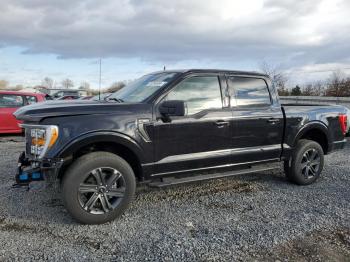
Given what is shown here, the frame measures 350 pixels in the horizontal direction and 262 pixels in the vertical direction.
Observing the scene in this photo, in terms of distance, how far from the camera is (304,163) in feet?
Answer: 18.5

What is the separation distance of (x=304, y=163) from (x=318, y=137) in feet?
2.30

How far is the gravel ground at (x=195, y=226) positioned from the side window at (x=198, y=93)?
4.37 ft

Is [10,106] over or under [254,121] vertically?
over

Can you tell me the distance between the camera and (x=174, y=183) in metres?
4.37

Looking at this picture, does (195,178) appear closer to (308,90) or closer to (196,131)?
(196,131)

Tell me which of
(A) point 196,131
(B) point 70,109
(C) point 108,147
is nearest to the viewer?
(B) point 70,109

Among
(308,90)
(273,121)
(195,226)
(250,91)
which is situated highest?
(308,90)

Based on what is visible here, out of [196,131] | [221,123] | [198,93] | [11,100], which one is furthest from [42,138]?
[11,100]

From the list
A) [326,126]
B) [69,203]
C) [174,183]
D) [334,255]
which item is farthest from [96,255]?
[326,126]

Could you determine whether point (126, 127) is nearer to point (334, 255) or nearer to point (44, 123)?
point (44, 123)

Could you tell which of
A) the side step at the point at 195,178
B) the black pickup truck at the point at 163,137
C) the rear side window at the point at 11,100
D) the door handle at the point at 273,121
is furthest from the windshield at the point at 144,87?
the rear side window at the point at 11,100

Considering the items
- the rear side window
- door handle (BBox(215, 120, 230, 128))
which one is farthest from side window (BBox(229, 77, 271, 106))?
the rear side window

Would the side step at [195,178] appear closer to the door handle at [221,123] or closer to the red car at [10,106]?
the door handle at [221,123]

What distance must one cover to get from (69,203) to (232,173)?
2.30 m
